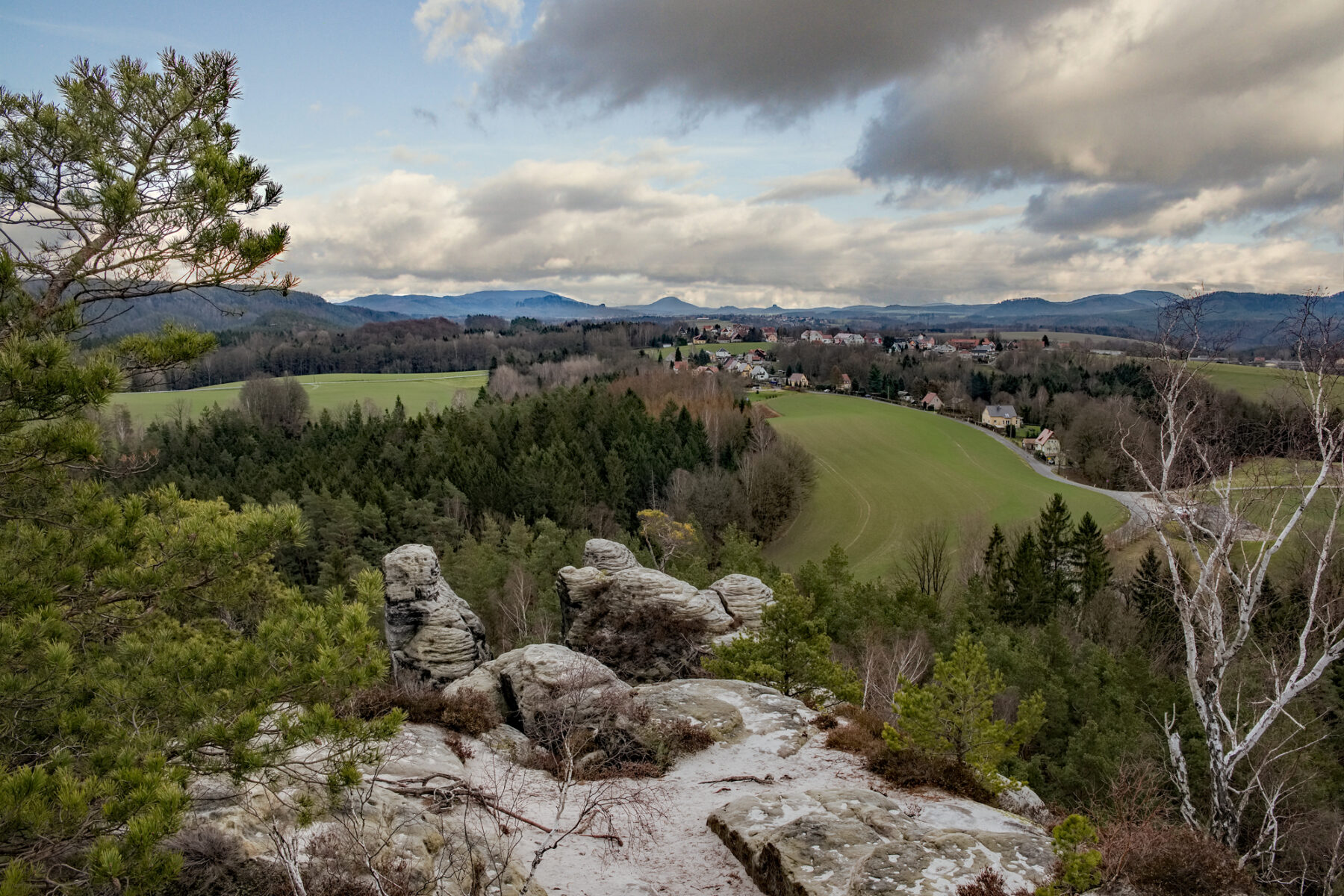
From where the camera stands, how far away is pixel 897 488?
61438mm

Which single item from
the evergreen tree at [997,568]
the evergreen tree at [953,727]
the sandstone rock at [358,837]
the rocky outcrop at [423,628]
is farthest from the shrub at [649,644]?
the evergreen tree at [997,568]

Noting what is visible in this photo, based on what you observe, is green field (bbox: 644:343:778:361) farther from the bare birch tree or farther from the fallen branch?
the fallen branch

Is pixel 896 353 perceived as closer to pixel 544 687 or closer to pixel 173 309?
pixel 544 687

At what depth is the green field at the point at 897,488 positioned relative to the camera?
171ft

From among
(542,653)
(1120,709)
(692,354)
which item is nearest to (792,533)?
(1120,709)

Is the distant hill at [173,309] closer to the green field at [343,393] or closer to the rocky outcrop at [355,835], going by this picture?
the rocky outcrop at [355,835]

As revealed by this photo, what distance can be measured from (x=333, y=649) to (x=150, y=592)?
8.49 ft

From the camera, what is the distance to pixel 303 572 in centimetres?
4447

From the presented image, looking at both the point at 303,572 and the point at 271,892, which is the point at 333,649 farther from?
the point at 303,572

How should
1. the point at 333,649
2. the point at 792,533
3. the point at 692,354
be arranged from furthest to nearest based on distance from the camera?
1. the point at 692,354
2. the point at 792,533
3. the point at 333,649

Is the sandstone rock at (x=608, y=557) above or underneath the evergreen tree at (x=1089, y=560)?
above

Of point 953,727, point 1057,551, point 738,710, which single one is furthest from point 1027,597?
point 953,727

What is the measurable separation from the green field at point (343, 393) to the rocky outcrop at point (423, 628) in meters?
67.7

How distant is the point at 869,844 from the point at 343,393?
347 ft
